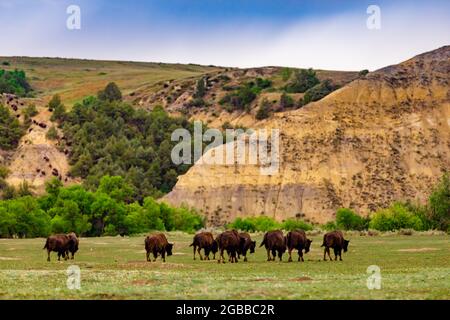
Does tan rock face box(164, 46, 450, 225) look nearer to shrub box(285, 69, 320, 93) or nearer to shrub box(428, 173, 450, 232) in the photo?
shrub box(428, 173, 450, 232)

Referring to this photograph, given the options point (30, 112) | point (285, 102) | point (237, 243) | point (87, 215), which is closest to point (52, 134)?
point (30, 112)

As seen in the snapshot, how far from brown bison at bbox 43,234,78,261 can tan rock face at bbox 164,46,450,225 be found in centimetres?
7153

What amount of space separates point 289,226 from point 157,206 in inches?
631

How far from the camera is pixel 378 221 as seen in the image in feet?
318

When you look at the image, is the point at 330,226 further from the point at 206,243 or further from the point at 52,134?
the point at 52,134

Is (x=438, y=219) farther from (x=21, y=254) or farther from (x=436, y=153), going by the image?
(x=21, y=254)

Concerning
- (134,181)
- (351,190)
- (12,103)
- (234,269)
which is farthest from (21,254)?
(12,103)

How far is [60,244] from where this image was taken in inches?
1757

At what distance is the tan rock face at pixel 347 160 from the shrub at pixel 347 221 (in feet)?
29.1

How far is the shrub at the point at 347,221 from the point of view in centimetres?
10444

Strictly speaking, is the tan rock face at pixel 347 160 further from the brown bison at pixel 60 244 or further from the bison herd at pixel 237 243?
the brown bison at pixel 60 244

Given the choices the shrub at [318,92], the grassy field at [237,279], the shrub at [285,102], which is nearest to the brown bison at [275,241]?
the grassy field at [237,279]

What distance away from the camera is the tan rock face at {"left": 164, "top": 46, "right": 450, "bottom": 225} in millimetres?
116688

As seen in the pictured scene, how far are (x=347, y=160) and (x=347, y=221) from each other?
16279 millimetres
